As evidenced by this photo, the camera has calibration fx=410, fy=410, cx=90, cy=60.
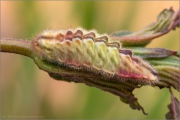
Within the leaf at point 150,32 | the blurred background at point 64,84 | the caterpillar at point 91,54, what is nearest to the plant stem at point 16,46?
the caterpillar at point 91,54

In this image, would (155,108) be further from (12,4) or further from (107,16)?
(12,4)

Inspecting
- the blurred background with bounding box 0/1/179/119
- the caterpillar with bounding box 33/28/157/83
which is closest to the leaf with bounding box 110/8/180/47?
the caterpillar with bounding box 33/28/157/83

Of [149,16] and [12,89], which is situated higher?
[149,16]

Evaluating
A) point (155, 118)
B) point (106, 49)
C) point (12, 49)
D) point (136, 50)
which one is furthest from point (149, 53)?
point (155, 118)

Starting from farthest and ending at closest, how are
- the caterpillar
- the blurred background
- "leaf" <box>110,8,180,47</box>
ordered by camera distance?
1. the blurred background
2. "leaf" <box>110,8,180,47</box>
3. the caterpillar

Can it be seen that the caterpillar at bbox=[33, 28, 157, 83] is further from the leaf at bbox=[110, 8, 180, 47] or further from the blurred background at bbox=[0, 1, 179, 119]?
the blurred background at bbox=[0, 1, 179, 119]

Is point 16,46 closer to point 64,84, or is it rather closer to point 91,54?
point 91,54
